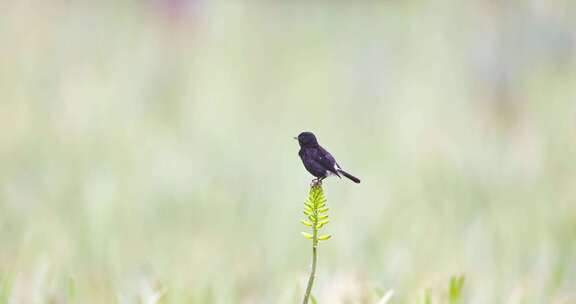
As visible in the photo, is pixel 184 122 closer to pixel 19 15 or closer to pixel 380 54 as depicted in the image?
pixel 19 15

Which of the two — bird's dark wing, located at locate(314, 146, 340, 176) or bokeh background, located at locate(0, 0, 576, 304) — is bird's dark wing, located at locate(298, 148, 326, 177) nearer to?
bird's dark wing, located at locate(314, 146, 340, 176)

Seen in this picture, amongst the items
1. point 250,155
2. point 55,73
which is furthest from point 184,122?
point 55,73

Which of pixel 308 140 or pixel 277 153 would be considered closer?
pixel 308 140

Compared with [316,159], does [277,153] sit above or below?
below

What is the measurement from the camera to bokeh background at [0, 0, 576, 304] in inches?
77.4

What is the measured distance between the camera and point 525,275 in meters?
2.02

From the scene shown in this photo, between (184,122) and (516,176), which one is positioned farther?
(184,122)

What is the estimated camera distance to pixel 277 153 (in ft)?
11.5

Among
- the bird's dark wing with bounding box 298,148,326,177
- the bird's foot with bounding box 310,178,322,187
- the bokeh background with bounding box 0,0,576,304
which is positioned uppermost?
the bird's dark wing with bounding box 298,148,326,177

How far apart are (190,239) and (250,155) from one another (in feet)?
3.70

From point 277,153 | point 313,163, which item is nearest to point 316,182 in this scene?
point 313,163

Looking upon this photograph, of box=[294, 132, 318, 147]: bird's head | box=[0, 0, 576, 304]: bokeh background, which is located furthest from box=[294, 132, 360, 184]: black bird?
box=[0, 0, 576, 304]: bokeh background

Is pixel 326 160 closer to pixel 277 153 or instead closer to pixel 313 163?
pixel 313 163

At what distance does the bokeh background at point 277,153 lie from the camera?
1967 millimetres
